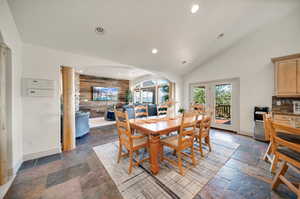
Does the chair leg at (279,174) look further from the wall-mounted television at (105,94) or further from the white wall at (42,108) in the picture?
the wall-mounted television at (105,94)

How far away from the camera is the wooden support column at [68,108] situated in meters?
2.59

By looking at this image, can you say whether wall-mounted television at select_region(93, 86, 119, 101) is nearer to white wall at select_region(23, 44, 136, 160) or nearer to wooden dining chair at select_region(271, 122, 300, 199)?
white wall at select_region(23, 44, 136, 160)

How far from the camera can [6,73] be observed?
1.72 m

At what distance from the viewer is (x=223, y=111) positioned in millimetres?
4336

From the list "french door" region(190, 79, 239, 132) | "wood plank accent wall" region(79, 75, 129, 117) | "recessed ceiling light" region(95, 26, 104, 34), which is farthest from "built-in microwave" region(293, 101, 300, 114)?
"wood plank accent wall" region(79, 75, 129, 117)

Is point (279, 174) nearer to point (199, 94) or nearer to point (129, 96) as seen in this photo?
point (199, 94)

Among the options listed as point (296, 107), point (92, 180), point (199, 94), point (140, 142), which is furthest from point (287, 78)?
point (92, 180)

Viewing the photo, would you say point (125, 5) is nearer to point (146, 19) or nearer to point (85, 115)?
point (146, 19)

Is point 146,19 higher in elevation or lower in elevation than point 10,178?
higher

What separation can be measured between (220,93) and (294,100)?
1807 mm

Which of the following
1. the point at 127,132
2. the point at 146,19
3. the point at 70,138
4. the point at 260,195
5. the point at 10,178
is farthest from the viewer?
Result: the point at 70,138

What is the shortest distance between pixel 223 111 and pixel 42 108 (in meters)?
5.65

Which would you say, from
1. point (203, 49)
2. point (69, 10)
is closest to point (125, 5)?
point (69, 10)

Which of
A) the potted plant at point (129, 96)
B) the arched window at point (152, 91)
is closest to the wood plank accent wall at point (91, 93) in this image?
the potted plant at point (129, 96)
